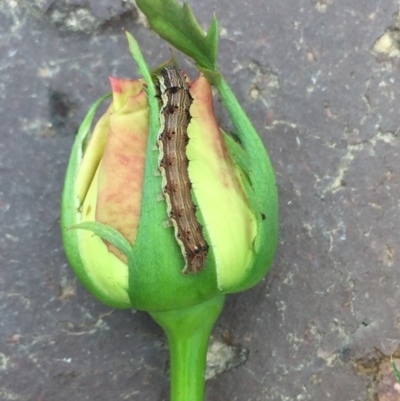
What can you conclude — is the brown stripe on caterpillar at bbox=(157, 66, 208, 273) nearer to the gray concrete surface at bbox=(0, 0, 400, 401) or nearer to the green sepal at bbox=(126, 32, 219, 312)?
the green sepal at bbox=(126, 32, 219, 312)

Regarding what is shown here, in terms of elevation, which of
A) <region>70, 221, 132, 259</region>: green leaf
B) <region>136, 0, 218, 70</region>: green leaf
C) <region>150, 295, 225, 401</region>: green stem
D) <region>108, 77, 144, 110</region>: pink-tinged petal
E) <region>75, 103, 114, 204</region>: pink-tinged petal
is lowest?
<region>150, 295, 225, 401</region>: green stem

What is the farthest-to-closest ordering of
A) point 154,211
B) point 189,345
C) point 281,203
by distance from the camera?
point 281,203 → point 189,345 → point 154,211

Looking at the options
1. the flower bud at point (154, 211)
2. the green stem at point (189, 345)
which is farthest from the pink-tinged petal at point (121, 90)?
the green stem at point (189, 345)

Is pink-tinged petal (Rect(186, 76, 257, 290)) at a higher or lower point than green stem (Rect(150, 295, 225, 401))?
higher

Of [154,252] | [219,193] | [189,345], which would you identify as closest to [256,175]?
[219,193]

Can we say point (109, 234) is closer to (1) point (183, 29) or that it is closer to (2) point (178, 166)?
(2) point (178, 166)

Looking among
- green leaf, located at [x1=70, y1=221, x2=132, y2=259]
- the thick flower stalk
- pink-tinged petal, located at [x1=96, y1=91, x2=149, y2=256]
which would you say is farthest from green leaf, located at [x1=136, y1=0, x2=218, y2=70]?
green leaf, located at [x1=70, y1=221, x2=132, y2=259]
